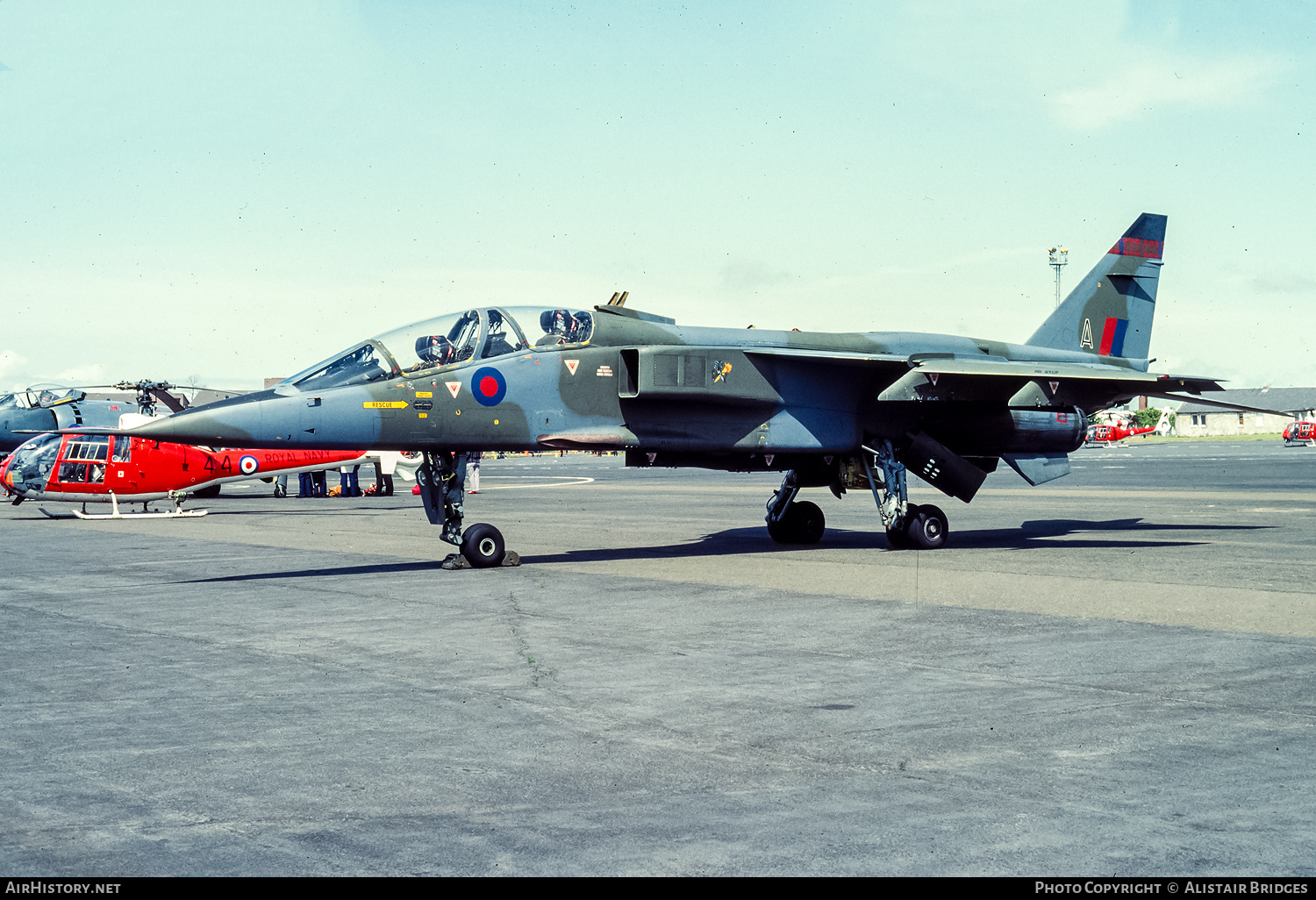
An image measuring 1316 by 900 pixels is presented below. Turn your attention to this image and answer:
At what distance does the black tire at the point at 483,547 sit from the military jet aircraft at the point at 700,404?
0.02m

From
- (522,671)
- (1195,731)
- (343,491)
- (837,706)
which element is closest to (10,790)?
(522,671)

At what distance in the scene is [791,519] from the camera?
20.1m

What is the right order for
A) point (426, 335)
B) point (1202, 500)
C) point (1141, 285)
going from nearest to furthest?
point (426, 335)
point (1141, 285)
point (1202, 500)

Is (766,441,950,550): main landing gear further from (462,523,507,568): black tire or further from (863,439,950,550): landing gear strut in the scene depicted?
(462,523,507,568): black tire

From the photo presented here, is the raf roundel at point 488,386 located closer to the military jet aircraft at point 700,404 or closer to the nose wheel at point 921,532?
the military jet aircraft at point 700,404

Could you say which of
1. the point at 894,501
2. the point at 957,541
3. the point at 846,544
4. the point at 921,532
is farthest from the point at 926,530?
the point at 846,544

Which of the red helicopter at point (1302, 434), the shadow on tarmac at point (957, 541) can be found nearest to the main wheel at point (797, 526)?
the shadow on tarmac at point (957, 541)

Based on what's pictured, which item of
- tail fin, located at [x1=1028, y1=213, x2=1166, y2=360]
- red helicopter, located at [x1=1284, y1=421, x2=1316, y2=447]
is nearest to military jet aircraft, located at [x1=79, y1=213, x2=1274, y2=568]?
tail fin, located at [x1=1028, y1=213, x2=1166, y2=360]

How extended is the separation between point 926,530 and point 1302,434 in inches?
3355

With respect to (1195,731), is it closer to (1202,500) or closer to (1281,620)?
(1281,620)

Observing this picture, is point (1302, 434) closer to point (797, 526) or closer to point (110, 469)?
point (797, 526)

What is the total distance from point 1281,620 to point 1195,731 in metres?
4.89

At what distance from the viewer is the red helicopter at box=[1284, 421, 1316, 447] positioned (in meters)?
89.0

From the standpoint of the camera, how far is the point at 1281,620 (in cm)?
1066
